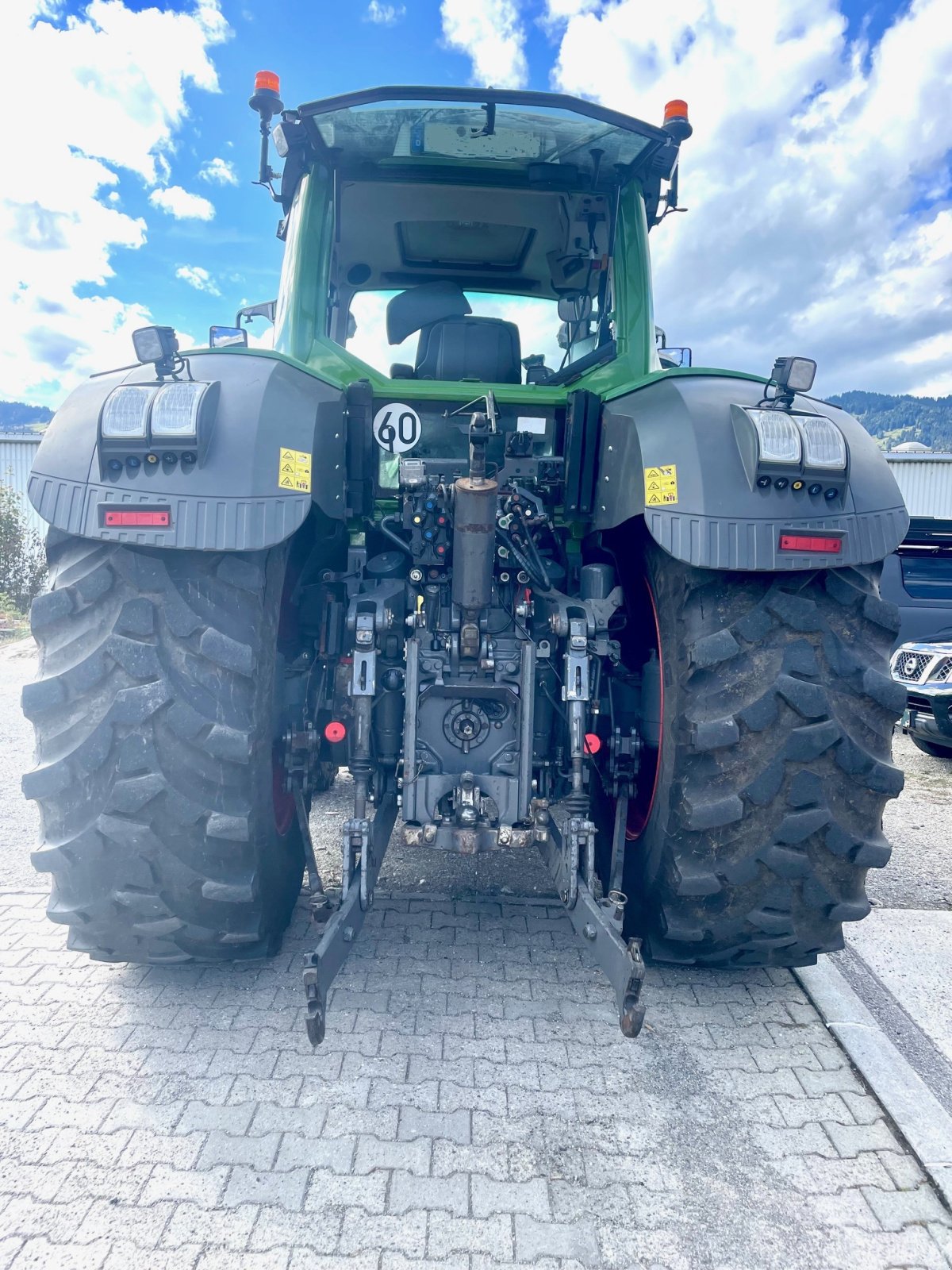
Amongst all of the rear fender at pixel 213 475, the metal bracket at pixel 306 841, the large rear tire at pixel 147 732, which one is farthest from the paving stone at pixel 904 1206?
the rear fender at pixel 213 475

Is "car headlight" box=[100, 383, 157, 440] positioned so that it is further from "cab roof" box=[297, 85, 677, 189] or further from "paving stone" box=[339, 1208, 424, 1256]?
"paving stone" box=[339, 1208, 424, 1256]

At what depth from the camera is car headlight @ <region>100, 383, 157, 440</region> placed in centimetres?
225

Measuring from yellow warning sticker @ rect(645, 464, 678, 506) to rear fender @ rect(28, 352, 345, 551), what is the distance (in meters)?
0.99

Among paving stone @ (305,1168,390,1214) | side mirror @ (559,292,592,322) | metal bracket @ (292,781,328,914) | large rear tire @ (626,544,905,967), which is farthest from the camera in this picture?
side mirror @ (559,292,592,322)

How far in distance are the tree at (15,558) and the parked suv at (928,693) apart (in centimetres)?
1307

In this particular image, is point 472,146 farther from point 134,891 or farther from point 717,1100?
point 717,1100

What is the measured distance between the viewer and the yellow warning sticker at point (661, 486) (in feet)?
7.79

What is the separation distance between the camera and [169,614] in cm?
236

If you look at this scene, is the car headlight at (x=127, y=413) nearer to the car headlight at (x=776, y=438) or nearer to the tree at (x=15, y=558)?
the car headlight at (x=776, y=438)

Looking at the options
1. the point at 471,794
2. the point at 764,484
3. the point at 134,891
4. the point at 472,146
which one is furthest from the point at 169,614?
the point at 472,146

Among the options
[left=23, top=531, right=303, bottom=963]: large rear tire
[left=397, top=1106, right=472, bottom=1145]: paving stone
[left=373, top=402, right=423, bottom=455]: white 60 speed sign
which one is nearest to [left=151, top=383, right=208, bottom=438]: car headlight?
[left=23, top=531, right=303, bottom=963]: large rear tire

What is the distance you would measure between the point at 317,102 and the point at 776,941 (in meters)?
3.43

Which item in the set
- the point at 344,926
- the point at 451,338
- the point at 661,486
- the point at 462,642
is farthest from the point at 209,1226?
the point at 451,338

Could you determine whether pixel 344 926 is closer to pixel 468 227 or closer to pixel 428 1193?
pixel 428 1193
